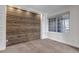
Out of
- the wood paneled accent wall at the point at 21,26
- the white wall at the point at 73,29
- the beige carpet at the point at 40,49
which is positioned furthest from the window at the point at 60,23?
the beige carpet at the point at 40,49

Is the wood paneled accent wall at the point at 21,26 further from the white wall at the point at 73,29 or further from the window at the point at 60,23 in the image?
the white wall at the point at 73,29

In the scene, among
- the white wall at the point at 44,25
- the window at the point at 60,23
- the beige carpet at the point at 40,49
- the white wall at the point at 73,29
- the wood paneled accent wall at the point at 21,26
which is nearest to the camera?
the beige carpet at the point at 40,49

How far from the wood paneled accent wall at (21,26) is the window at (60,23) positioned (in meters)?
1.27

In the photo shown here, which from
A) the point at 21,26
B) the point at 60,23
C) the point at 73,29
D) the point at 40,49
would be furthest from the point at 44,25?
the point at 40,49

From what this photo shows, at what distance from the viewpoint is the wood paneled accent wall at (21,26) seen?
5.24 meters

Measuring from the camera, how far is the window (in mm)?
5945

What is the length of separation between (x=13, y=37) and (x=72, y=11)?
342 centimetres

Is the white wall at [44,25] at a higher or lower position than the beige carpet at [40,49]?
higher

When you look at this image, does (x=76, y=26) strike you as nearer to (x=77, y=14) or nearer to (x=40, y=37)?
(x=77, y=14)

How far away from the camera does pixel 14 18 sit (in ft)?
18.1

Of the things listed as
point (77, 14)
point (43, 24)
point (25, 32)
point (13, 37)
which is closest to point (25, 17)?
point (25, 32)

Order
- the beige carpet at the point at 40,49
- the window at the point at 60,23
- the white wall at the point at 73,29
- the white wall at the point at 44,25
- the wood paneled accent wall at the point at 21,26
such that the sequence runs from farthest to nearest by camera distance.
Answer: the white wall at the point at 44,25, the window at the point at 60,23, the wood paneled accent wall at the point at 21,26, the white wall at the point at 73,29, the beige carpet at the point at 40,49

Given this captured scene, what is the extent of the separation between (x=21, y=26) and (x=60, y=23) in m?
2.66

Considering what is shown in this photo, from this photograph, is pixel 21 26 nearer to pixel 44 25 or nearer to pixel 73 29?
pixel 44 25
